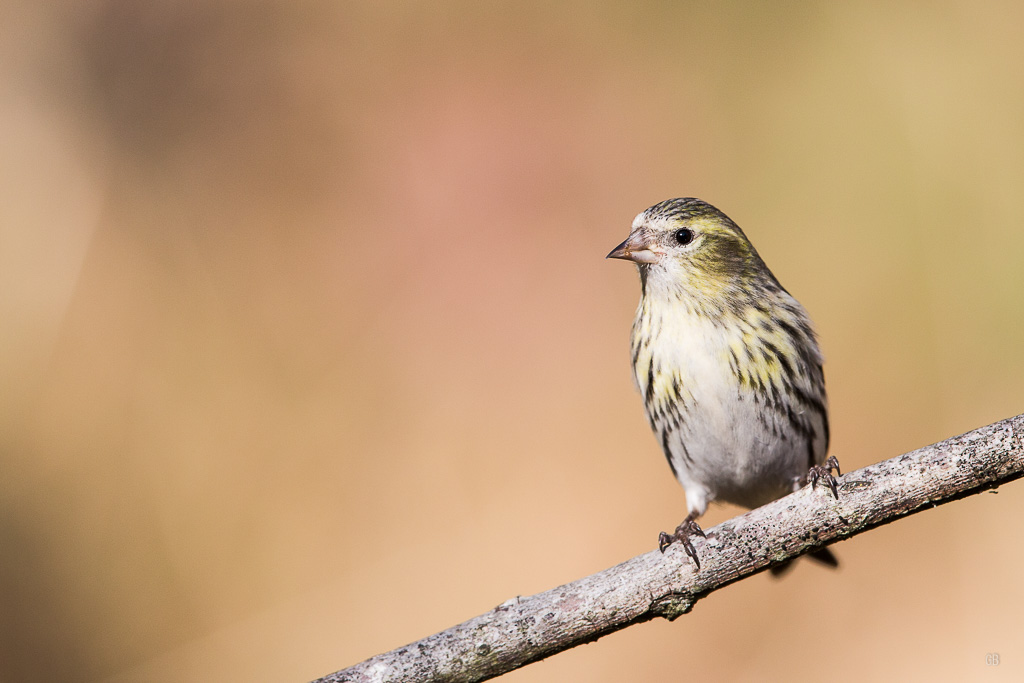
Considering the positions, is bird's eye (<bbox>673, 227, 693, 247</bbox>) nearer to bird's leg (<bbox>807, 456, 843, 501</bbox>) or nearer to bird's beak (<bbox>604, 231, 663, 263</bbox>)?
bird's beak (<bbox>604, 231, 663, 263</bbox>)

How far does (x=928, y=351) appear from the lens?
4.49 m

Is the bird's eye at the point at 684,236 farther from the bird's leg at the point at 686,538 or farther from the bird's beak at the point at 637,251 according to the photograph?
the bird's leg at the point at 686,538

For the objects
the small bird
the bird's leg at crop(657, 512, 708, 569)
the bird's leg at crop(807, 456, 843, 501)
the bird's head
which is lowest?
the bird's leg at crop(657, 512, 708, 569)

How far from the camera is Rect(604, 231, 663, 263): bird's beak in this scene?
2424 mm

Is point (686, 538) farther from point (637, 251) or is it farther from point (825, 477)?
point (637, 251)

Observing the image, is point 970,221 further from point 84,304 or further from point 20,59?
point 20,59

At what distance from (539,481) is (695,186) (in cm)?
183

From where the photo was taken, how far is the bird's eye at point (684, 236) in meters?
2.50

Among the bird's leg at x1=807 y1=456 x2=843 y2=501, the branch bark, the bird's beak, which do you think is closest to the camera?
the branch bark

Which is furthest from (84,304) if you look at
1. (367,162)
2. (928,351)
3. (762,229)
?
(928,351)

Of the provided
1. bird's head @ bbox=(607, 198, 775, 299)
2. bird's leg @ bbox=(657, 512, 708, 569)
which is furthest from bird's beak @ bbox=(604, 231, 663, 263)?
bird's leg @ bbox=(657, 512, 708, 569)

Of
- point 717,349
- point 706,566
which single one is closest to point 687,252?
point 717,349

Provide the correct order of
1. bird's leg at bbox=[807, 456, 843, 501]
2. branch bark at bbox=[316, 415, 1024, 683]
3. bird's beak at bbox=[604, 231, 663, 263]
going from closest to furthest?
branch bark at bbox=[316, 415, 1024, 683], bird's leg at bbox=[807, 456, 843, 501], bird's beak at bbox=[604, 231, 663, 263]

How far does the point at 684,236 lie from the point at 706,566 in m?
1.03
